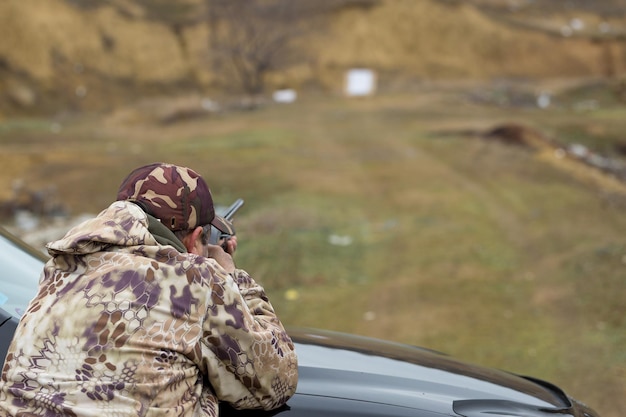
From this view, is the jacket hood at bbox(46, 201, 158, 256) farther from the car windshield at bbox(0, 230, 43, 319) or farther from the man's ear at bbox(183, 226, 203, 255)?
the car windshield at bbox(0, 230, 43, 319)

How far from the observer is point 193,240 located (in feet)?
7.72

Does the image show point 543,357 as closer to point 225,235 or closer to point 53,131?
point 225,235

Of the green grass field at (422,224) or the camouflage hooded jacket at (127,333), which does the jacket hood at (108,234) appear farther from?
the green grass field at (422,224)

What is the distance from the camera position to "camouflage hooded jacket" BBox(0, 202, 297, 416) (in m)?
2.05

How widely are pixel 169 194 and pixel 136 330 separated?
39 cm

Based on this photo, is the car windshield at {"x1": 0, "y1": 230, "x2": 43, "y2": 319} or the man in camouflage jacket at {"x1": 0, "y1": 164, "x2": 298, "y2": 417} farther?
the car windshield at {"x1": 0, "y1": 230, "x2": 43, "y2": 319}

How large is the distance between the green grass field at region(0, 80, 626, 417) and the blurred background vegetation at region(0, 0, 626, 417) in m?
0.04

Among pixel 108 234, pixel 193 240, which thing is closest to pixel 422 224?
pixel 193 240

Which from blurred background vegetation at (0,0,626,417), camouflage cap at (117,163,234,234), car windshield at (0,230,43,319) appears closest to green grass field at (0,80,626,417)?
blurred background vegetation at (0,0,626,417)

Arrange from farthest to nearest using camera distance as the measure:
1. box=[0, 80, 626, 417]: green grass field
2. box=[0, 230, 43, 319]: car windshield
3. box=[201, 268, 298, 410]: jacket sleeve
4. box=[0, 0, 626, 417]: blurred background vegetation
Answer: box=[0, 0, 626, 417]: blurred background vegetation < box=[0, 80, 626, 417]: green grass field < box=[0, 230, 43, 319]: car windshield < box=[201, 268, 298, 410]: jacket sleeve

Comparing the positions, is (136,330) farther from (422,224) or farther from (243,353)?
(422,224)

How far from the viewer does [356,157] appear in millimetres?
16547

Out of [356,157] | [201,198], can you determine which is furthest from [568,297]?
[356,157]

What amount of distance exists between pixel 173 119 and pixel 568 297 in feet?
58.3
